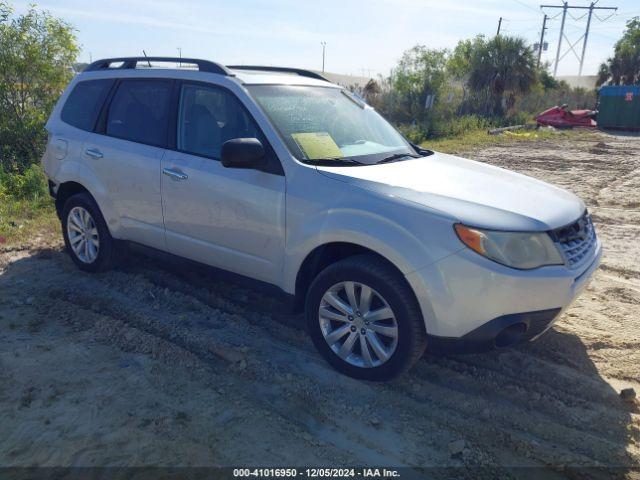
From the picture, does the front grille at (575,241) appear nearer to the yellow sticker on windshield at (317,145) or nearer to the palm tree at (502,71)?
the yellow sticker on windshield at (317,145)

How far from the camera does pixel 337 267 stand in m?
3.46

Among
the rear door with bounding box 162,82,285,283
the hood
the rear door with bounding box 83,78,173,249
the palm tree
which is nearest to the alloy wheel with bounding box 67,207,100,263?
the rear door with bounding box 83,78,173,249

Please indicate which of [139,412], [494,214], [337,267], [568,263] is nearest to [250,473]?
[139,412]

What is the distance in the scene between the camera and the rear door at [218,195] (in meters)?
3.75

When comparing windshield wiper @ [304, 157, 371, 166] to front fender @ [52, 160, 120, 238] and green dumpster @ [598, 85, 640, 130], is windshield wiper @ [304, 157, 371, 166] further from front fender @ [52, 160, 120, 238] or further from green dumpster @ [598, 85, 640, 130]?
green dumpster @ [598, 85, 640, 130]

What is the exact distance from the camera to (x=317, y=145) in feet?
12.6

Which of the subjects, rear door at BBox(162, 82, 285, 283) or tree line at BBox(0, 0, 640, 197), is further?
tree line at BBox(0, 0, 640, 197)

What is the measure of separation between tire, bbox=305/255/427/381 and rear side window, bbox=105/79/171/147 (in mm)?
1881

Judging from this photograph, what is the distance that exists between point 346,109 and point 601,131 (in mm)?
22678

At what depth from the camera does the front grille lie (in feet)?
10.7

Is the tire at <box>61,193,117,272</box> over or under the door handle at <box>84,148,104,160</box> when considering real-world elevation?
under

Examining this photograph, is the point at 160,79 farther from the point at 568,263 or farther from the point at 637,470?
the point at 637,470

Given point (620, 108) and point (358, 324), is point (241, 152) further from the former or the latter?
point (620, 108)

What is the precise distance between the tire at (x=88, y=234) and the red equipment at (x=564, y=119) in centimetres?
2311
